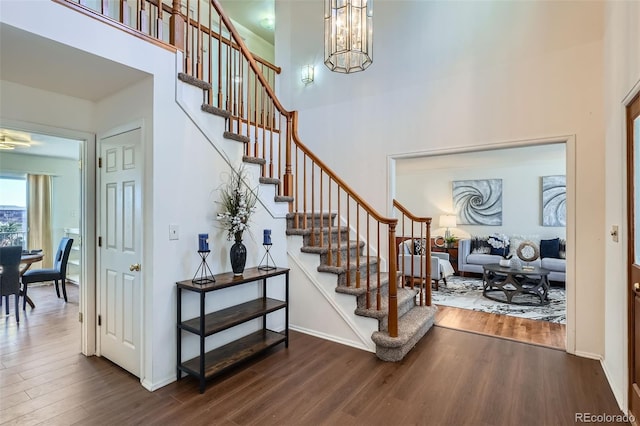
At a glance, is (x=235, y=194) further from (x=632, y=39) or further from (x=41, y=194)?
(x=41, y=194)

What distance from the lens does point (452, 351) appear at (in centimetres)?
303

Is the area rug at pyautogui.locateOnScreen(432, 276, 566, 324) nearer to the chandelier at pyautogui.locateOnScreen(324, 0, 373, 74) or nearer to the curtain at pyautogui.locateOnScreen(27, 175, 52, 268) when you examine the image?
the chandelier at pyautogui.locateOnScreen(324, 0, 373, 74)

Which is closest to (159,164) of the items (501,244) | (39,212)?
(39,212)

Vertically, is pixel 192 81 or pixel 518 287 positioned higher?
pixel 192 81

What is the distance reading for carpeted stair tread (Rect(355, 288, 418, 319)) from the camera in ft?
9.69

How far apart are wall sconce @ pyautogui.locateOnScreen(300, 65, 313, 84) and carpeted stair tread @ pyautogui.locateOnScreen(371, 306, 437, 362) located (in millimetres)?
3537

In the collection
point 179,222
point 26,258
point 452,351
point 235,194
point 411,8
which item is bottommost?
point 452,351

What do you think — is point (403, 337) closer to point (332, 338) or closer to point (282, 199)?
point (332, 338)

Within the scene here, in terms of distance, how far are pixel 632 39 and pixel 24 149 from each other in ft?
25.0

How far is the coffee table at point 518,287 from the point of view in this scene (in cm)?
470

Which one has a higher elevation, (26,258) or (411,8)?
(411,8)

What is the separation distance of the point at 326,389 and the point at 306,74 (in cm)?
416

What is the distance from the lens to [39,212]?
5.98 metres

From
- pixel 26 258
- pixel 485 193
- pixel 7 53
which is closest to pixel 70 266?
pixel 26 258
